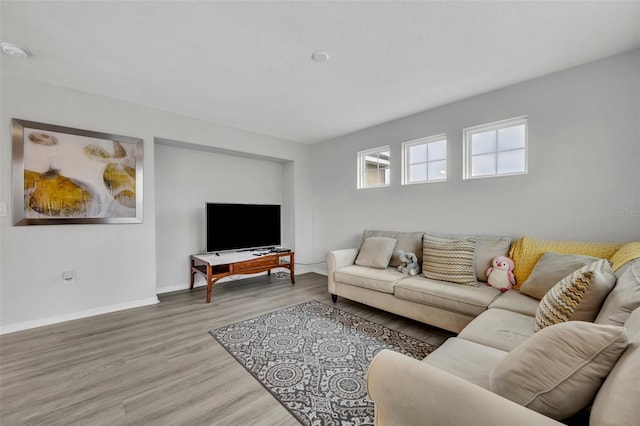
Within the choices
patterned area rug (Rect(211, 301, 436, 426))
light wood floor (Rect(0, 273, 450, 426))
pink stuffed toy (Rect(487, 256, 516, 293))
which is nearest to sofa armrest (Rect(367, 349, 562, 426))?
patterned area rug (Rect(211, 301, 436, 426))

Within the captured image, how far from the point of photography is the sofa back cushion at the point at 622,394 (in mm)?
594

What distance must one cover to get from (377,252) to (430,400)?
248 centimetres

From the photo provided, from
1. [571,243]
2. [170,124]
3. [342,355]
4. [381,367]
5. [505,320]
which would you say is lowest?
[342,355]

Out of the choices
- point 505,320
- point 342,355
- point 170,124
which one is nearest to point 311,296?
point 342,355

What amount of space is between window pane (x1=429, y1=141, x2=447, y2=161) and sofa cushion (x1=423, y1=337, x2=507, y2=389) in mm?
2455

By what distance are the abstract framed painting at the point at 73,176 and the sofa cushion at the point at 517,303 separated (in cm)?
380

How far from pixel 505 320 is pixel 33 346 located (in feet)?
12.3

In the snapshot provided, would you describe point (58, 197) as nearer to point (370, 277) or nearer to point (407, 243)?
point (370, 277)

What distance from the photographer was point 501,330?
1620 mm

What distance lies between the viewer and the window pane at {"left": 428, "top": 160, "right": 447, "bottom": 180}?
10.8ft

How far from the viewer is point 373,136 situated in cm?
403

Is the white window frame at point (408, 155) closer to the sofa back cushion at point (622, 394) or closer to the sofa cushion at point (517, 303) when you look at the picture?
the sofa cushion at point (517, 303)

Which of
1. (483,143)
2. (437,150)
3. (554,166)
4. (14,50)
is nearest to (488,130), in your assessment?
(483,143)

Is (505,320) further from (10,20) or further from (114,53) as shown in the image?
(10,20)
